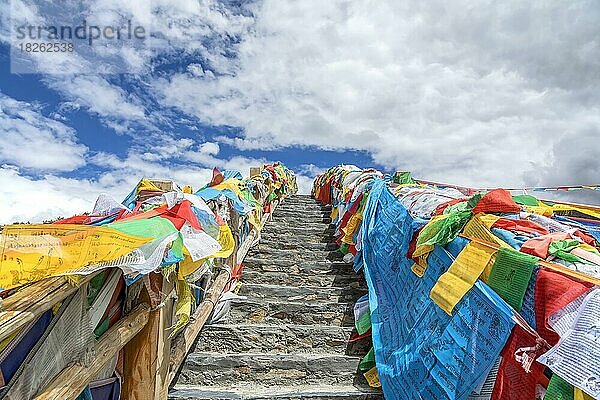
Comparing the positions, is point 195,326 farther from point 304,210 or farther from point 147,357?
point 304,210

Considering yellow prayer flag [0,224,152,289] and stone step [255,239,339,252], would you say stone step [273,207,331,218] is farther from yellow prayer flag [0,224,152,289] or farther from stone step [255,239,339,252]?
yellow prayer flag [0,224,152,289]

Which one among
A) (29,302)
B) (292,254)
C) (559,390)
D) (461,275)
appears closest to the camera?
(29,302)

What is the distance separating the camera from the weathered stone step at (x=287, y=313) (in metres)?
3.93

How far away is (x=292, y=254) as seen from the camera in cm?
545

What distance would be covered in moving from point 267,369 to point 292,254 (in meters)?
2.28

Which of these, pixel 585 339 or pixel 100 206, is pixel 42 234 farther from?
pixel 585 339

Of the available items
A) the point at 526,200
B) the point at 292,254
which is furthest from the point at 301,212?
the point at 526,200

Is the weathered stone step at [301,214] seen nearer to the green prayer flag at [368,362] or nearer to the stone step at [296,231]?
the stone step at [296,231]

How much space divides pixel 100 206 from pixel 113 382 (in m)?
0.85

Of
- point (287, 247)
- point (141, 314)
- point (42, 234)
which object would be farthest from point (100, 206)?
point (287, 247)

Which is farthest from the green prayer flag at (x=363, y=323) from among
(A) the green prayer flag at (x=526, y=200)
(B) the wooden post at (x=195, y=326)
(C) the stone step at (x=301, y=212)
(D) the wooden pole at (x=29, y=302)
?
(C) the stone step at (x=301, y=212)

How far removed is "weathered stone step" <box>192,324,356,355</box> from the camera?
3.51m

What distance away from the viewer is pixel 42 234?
1.40 metres

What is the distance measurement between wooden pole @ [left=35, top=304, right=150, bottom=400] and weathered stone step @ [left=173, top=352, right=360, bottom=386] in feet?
3.95
